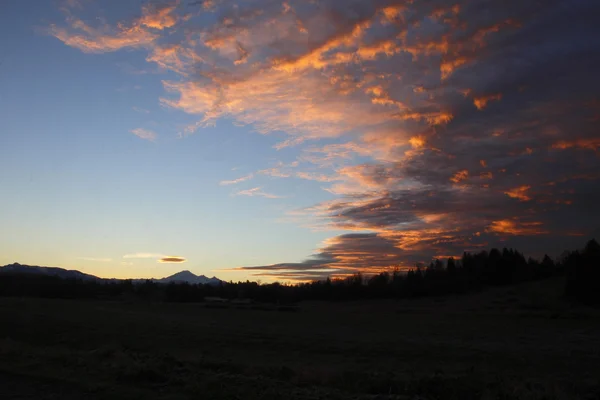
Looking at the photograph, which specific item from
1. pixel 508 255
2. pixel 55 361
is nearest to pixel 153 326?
pixel 55 361

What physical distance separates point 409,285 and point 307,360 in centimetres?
10097

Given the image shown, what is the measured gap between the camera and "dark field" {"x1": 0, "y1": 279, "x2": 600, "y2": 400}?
13.2m

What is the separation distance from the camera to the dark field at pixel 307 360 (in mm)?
13195

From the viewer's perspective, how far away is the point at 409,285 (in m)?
125

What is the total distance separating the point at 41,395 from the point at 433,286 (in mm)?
114569

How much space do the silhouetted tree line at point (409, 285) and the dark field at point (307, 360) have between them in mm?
12958

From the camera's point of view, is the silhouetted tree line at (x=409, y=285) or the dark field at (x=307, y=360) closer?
the dark field at (x=307, y=360)

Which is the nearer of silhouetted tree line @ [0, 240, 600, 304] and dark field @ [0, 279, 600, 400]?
dark field @ [0, 279, 600, 400]

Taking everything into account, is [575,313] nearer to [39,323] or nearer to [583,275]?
[583,275]

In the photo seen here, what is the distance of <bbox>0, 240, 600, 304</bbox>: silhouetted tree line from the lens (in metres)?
80.9

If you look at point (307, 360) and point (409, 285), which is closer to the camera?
point (307, 360)

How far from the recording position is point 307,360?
28500 mm

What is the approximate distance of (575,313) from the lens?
64500 mm

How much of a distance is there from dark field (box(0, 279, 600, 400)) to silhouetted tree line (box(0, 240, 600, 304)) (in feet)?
42.5
